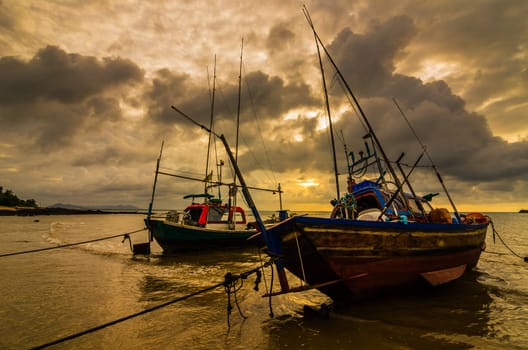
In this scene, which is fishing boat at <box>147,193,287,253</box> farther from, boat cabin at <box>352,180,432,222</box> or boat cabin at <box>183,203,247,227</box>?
boat cabin at <box>352,180,432,222</box>

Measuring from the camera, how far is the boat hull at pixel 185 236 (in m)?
14.2

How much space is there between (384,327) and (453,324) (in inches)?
64.7

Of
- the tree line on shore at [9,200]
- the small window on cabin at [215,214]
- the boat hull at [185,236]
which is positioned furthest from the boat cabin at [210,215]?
the tree line on shore at [9,200]

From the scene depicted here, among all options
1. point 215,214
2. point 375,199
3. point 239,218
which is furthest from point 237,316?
point 239,218

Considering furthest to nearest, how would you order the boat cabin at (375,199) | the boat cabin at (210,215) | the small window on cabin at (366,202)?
the boat cabin at (210,215), the small window on cabin at (366,202), the boat cabin at (375,199)

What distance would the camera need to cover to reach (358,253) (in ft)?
18.2

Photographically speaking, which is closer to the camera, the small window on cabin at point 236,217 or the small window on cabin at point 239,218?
the small window on cabin at point 236,217

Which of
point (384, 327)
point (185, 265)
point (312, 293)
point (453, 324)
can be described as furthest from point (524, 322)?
point (185, 265)

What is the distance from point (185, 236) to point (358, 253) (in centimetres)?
1121

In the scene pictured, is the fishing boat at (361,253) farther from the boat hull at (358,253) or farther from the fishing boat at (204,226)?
the fishing boat at (204,226)

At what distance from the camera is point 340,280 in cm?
542

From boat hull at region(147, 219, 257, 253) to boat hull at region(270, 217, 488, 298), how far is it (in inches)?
346

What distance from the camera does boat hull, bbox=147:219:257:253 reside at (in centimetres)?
1418

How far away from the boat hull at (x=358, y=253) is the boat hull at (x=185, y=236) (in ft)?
28.8
